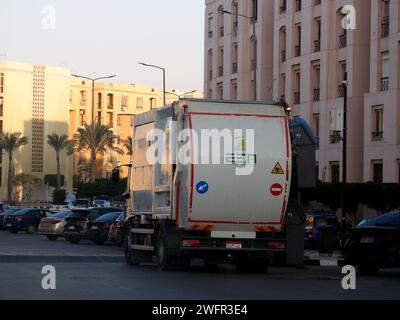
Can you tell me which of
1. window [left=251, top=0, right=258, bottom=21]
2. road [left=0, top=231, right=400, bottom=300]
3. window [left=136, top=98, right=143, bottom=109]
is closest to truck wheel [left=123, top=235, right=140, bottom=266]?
road [left=0, top=231, right=400, bottom=300]

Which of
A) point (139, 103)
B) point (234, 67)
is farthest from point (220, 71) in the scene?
point (139, 103)

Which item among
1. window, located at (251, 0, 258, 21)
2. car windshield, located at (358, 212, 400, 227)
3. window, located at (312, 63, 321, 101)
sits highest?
window, located at (251, 0, 258, 21)

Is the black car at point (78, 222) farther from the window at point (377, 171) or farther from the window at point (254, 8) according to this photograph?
the window at point (254, 8)

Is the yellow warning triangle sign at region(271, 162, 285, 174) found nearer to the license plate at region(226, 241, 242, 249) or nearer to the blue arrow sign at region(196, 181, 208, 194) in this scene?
the blue arrow sign at region(196, 181, 208, 194)

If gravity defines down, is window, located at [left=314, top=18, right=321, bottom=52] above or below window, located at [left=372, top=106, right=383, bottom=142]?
above

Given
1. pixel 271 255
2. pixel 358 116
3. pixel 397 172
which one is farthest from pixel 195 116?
pixel 358 116

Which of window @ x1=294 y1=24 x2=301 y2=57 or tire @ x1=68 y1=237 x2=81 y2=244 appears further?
window @ x1=294 y1=24 x2=301 y2=57

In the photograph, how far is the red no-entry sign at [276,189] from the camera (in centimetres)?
2262

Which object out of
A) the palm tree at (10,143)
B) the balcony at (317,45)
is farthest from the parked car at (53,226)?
the palm tree at (10,143)

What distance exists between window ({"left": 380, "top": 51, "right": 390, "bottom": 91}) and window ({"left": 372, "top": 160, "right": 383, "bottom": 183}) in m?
3.90

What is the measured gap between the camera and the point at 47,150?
421 feet

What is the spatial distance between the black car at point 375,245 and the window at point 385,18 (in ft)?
95.8

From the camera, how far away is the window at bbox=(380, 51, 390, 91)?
5162 centimetres

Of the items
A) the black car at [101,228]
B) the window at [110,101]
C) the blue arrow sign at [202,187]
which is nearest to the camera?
the blue arrow sign at [202,187]
